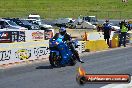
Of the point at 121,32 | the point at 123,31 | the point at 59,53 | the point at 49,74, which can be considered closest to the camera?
the point at 49,74

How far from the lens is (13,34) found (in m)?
31.9

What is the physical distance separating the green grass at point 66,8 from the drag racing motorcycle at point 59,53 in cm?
5669

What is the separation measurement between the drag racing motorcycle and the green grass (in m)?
56.7

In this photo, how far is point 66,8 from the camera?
8875 cm

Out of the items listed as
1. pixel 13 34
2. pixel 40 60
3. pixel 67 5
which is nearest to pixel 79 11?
pixel 67 5

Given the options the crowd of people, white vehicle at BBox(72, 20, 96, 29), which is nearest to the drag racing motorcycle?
the crowd of people

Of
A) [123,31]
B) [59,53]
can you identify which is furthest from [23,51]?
[123,31]

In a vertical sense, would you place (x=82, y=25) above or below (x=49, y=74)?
below

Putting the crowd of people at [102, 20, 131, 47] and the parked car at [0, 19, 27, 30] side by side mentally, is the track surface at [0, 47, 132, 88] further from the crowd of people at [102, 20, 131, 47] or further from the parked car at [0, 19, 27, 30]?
the parked car at [0, 19, 27, 30]

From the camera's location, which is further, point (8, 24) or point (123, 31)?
point (8, 24)

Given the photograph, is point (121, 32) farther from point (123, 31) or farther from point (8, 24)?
point (8, 24)

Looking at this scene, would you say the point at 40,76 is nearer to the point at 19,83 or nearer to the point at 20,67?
the point at 19,83

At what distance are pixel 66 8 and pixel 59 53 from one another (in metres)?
70.3

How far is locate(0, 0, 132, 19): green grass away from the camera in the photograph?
80.9 metres
